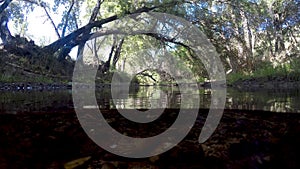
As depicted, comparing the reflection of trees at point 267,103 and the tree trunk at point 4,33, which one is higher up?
the tree trunk at point 4,33

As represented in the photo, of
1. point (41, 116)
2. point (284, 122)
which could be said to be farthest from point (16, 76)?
point (284, 122)

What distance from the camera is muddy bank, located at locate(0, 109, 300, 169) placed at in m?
1.77

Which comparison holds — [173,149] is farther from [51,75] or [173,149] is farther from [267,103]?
[51,75]

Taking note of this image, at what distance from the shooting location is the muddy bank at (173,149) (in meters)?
1.77

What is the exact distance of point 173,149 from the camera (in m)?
2.02

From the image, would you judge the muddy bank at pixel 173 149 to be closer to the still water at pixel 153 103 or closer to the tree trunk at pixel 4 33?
the still water at pixel 153 103

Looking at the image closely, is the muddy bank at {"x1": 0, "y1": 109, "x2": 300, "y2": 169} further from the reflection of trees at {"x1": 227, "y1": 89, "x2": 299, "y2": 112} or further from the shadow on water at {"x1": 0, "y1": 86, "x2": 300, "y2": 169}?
the reflection of trees at {"x1": 227, "y1": 89, "x2": 299, "y2": 112}

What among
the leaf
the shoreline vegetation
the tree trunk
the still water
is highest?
→ the tree trunk

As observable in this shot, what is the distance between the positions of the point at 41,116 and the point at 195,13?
1155 cm

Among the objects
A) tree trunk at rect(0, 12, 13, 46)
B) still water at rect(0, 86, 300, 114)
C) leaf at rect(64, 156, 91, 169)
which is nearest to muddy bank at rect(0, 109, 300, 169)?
leaf at rect(64, 156, 91, 169)

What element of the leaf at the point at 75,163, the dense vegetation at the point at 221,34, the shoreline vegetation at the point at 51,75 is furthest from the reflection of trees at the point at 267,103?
the dense vegetation at the point at 221,34

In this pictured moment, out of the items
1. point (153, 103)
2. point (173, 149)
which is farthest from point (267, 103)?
point (173, 149)

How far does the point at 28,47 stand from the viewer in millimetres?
15055

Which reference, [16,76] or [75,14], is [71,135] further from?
[75,14]
